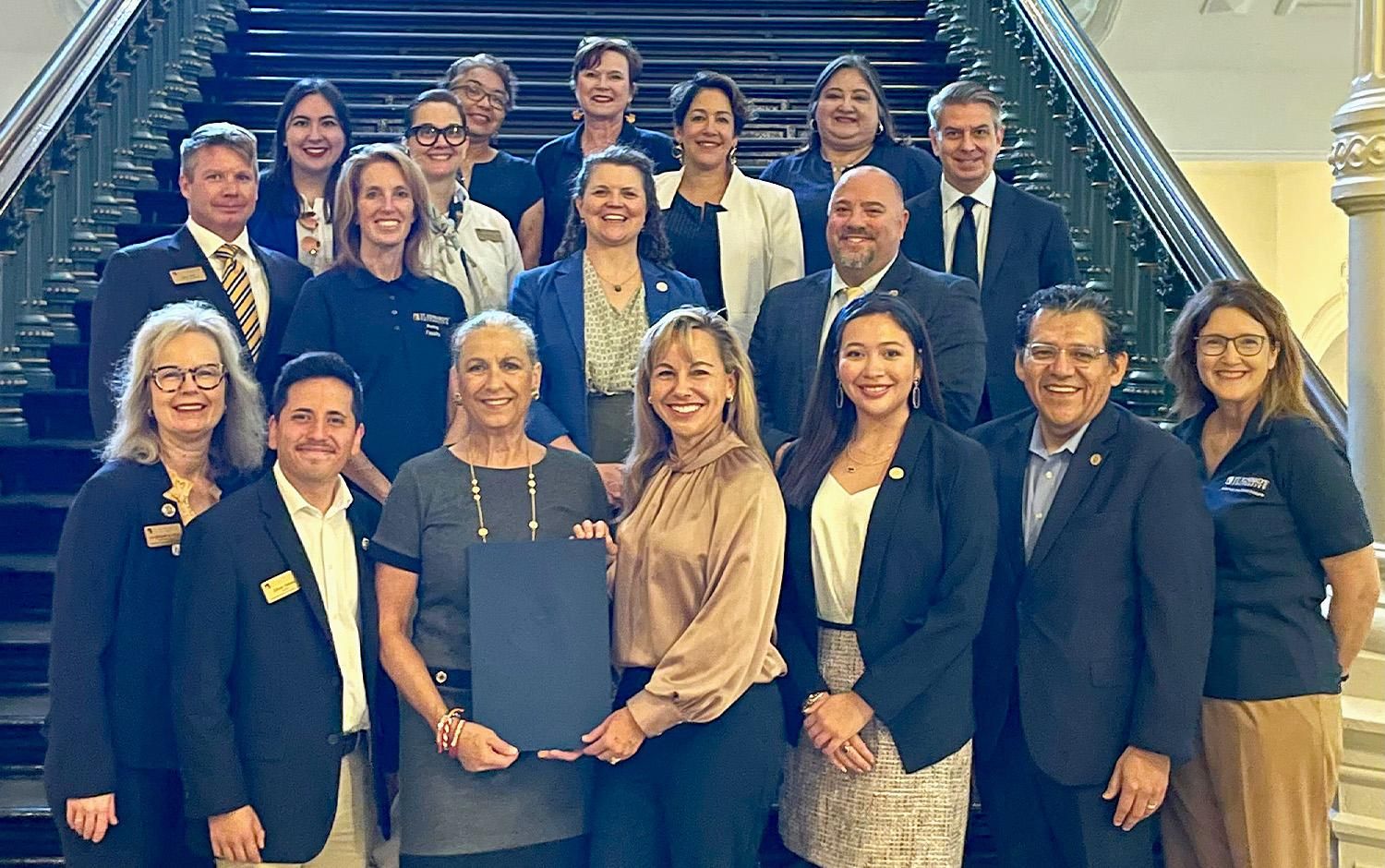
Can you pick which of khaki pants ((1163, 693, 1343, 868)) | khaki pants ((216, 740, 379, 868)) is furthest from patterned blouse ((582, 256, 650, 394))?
khaki pants ((1163, 693, 1343, 868))

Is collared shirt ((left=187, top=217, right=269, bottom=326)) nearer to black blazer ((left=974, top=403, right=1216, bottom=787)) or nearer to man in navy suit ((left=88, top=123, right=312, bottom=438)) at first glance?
man in navy suit ((left=88, top=123, right=312, bottom=438))

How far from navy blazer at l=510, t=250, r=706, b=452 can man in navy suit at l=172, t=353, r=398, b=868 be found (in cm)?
68

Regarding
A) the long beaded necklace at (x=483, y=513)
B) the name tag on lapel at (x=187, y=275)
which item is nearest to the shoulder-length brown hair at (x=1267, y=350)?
the long beaded necklace at (x=483, y=513)

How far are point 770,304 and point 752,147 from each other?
9.05 ft

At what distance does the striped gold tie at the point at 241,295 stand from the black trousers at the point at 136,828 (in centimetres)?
122

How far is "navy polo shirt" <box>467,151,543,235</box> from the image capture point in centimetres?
480

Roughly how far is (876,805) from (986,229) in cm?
190

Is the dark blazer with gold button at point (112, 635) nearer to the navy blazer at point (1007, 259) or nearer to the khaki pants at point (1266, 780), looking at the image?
the khaki pants at point (1266, 780)

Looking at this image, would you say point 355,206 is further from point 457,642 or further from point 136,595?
point 457,642

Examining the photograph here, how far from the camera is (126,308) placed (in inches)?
146

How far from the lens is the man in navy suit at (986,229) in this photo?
13.6ft

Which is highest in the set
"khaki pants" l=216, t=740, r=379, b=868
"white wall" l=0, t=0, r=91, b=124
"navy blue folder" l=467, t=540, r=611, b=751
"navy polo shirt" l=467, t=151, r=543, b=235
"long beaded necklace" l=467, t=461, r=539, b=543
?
"white wall" l=0, t=0, r=91, b=124

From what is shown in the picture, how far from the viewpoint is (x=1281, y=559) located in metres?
3.03

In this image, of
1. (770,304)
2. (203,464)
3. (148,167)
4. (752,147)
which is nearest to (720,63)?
(752,147)
